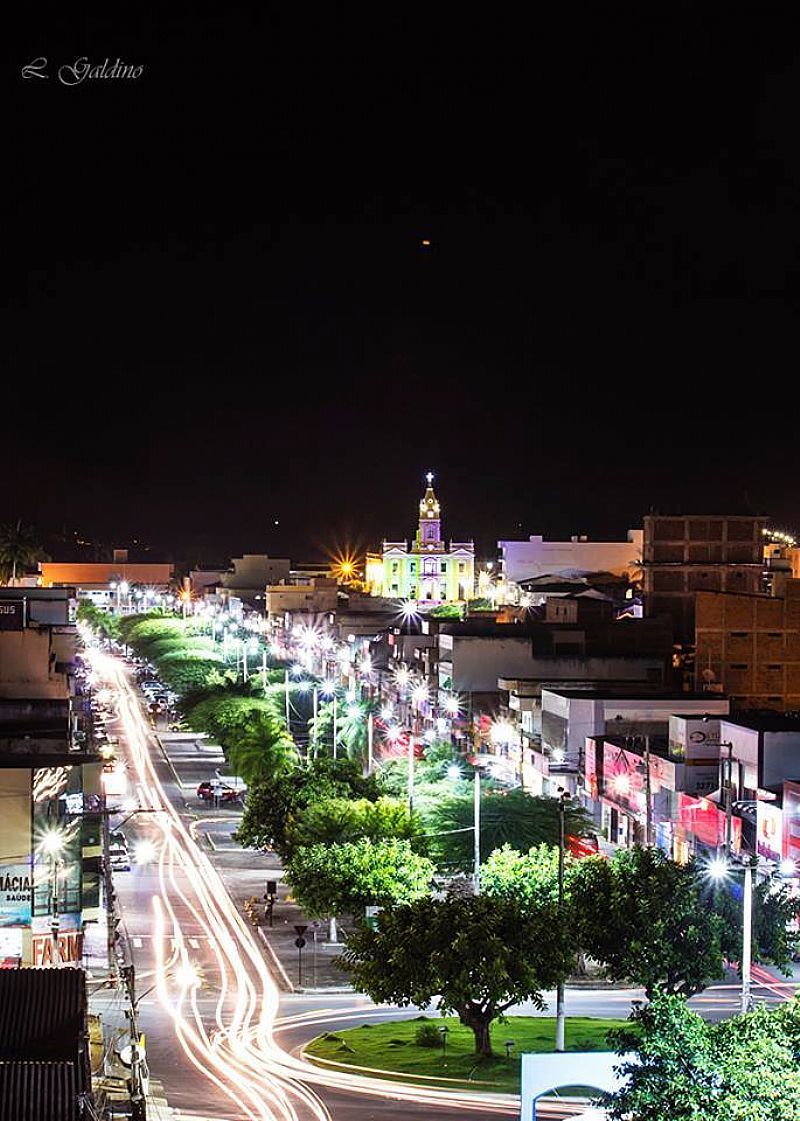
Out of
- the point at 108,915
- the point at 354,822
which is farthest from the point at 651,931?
the point at 354,822

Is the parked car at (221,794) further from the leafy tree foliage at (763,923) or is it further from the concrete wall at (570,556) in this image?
the concrete wall at (570,556)

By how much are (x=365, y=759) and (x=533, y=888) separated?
1612 inches

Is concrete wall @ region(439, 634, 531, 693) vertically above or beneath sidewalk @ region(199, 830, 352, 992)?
above

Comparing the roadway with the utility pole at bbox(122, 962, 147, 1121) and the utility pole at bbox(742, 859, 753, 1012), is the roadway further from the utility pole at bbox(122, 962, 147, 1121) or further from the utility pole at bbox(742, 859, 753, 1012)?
the utility pole at bbox(742, 859, 753, 1012)

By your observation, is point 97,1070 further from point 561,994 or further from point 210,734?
point 210,734

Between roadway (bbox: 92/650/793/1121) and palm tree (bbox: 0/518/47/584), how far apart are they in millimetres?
77528

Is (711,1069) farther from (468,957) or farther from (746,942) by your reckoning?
(746,942)

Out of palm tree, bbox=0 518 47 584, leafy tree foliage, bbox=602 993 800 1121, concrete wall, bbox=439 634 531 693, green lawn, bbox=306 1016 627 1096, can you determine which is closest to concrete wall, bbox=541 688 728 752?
concrete wall, bbox=439 634 531 693

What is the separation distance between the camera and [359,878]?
44.3 m

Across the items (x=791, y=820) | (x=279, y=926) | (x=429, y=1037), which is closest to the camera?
(x=429, y=1037)

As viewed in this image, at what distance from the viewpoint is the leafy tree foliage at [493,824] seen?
5041 cm

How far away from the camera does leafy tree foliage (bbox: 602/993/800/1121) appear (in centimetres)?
2117

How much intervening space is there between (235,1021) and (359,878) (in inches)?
256

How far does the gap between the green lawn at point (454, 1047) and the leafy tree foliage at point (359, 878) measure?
579 cm
